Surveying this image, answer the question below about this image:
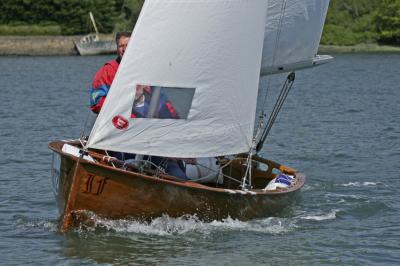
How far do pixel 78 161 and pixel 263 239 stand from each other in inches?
98.4

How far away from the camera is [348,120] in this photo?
2570 cm

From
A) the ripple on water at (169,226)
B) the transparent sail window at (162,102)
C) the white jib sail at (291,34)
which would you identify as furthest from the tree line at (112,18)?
the transparent sail window at (162,102)

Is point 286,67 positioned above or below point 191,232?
above

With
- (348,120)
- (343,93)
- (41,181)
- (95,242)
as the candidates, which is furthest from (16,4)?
(95,242)

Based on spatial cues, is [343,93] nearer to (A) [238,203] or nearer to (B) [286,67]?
(B) [286,67]

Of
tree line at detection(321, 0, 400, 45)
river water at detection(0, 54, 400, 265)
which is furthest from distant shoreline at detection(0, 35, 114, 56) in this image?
river water at detection(0, 54, 400, 265)

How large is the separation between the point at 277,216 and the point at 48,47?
6279 centimetres

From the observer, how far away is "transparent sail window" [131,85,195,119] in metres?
11.0

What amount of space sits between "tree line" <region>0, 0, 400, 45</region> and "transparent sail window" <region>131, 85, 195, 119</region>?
206 feet

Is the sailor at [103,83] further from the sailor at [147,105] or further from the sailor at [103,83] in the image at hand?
the sailor at [147,105]

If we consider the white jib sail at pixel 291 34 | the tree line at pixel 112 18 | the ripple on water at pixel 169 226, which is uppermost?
the white jib sail at pixel 291 34

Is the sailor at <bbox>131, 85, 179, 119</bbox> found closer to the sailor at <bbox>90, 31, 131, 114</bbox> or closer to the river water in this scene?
the sailor at <bbox>90, 31, 131, 114</bbox>

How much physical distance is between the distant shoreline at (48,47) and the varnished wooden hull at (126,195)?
61527 millimetres

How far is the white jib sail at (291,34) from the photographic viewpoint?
13.4 meters
